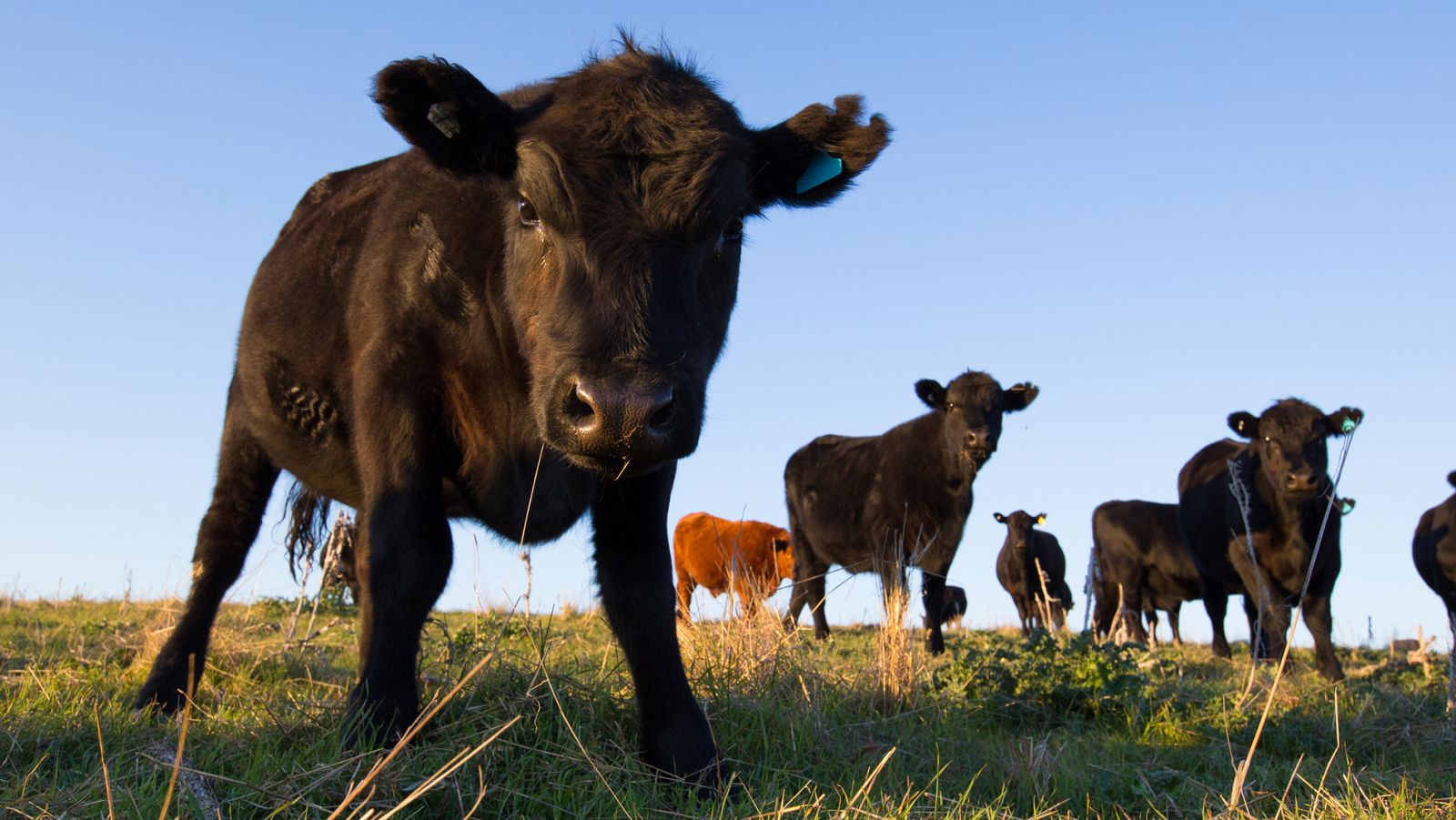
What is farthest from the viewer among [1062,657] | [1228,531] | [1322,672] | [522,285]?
[1228,531]

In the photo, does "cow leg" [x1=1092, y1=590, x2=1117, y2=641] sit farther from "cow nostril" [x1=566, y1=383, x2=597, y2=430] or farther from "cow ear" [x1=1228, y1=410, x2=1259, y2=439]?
"cow nostril" [x1=566, y1=383, x2=597, y2=430]

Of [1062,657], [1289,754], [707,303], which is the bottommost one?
[1289,754]

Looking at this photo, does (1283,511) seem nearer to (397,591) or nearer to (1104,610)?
(1104,610)

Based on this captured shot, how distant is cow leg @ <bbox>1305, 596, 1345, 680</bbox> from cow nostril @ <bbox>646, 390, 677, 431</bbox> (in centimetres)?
861

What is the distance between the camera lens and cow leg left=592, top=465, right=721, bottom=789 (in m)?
3.97

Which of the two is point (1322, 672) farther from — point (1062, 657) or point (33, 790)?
point (33, 790)

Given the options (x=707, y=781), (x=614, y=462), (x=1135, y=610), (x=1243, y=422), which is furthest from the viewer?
(x=1135, y=610)

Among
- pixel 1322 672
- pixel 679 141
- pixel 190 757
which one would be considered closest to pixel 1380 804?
pixel 679 141

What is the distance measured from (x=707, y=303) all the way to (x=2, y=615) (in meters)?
8.98

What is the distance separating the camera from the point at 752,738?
14.3ft

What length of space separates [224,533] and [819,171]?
342cm

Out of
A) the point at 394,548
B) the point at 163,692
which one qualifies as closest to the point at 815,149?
the point at 394,548

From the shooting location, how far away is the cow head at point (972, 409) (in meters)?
13.8

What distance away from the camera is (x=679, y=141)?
12.6 ft
